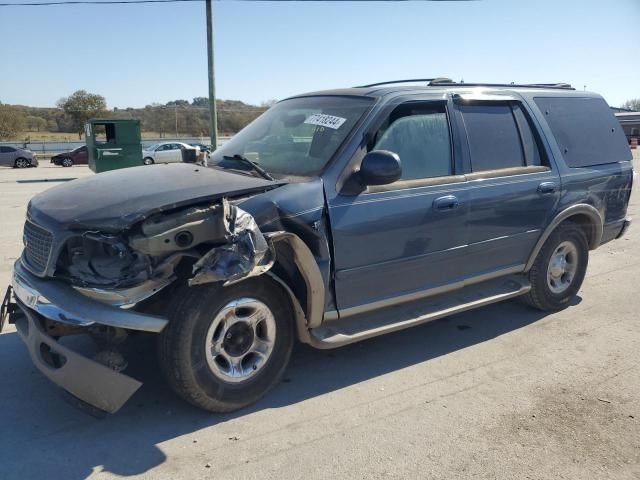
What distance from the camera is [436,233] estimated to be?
4.11 metres

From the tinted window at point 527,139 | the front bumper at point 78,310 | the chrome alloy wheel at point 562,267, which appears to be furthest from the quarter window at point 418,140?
the front bumper at point 78,310

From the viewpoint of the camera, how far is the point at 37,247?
11.1ft

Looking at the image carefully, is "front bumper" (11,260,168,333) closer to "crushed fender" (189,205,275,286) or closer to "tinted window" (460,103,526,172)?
"crushed fender" (189,205,275,286)

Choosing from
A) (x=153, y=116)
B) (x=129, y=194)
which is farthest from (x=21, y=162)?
(x=129, y=194)

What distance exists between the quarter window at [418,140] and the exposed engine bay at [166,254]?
1.33 meters

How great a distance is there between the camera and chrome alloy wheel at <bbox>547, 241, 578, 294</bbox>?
530cm

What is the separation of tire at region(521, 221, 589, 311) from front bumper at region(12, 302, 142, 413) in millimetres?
3752

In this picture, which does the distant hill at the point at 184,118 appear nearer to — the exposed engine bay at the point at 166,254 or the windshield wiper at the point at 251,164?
the windshield wiper at the point at 251,164

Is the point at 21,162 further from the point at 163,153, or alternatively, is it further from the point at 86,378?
the point at 86,378

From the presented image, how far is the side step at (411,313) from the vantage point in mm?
3686

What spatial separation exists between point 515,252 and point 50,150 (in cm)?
4661

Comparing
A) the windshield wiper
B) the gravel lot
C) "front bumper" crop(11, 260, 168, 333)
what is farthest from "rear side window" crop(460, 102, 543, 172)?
"front bumper" crop(11, 260, 168, 333)

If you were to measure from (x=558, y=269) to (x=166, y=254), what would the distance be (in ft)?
12.8

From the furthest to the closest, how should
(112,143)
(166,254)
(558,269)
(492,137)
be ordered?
(112,143) → (558,269) → (492,137) → (166,254)
